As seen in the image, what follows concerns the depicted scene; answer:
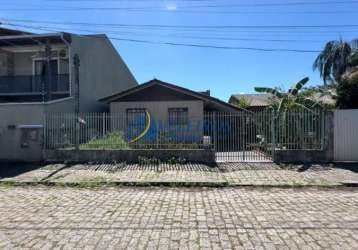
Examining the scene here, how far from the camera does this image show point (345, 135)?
15039 millimetres

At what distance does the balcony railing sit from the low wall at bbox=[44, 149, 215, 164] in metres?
7.44

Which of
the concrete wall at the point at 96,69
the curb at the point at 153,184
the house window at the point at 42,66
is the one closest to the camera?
the curb at the point at 153,184

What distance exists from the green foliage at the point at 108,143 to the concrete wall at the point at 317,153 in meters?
5.93

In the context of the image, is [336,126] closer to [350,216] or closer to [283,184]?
[283,184]

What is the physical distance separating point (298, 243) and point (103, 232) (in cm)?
303

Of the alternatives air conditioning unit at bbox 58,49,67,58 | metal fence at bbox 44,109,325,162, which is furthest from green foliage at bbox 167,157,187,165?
air conditioning unit at bbox 58,49,67,58

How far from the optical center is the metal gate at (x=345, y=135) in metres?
15.0

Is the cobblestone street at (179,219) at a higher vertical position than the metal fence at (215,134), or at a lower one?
lower

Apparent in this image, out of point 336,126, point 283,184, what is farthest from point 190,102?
point 283,184

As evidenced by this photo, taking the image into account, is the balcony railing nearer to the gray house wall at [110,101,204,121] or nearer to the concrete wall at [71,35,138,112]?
the concrete wall at [71,35,138,112]

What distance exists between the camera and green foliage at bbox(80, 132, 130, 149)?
15531mm

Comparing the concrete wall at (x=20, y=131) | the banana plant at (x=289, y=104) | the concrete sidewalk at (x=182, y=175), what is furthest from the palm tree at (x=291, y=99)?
the concrete wall at (x=20, y=131)

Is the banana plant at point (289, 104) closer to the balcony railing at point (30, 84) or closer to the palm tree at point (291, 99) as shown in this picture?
the palm tree at point (291, 99)

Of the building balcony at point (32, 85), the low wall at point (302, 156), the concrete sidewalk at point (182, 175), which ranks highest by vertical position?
the building balcony at point (32, 85)
